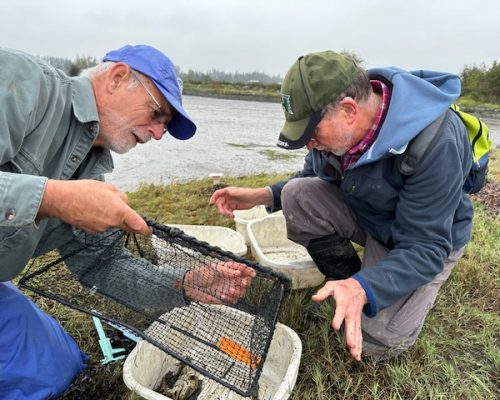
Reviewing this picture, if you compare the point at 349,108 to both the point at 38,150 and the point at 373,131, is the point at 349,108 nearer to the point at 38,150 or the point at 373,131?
the point at 373,131

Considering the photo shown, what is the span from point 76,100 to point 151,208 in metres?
3.06

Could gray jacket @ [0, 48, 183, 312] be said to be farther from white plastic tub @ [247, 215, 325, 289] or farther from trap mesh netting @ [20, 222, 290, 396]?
white plastic tub @ [247, 215, 325, 289]

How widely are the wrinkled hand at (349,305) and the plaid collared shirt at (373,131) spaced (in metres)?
0.68

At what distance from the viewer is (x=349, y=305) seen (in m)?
1.71

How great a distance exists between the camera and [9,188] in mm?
1438

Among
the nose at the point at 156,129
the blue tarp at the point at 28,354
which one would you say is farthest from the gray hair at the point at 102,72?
the blue tarp at the point at 28,354

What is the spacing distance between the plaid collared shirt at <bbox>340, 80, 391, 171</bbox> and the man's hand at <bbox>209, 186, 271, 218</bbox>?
0.78m

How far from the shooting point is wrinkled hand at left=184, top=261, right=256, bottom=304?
208 cm

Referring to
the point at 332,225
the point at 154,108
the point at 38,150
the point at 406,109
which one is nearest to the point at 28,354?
the point at 38,150

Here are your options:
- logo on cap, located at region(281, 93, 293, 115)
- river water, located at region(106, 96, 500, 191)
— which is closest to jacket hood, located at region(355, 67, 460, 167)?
logo on cap, located at region(281, 93, 293, 115)

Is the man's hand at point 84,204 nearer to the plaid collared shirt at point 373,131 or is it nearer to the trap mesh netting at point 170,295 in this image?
the trap mesh netting at point 170,295

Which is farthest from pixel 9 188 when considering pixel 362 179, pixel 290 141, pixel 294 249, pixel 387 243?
pixel 294 249

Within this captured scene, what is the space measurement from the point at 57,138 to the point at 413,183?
63.9 inches

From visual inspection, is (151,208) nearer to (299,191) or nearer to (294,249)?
(294,249)
